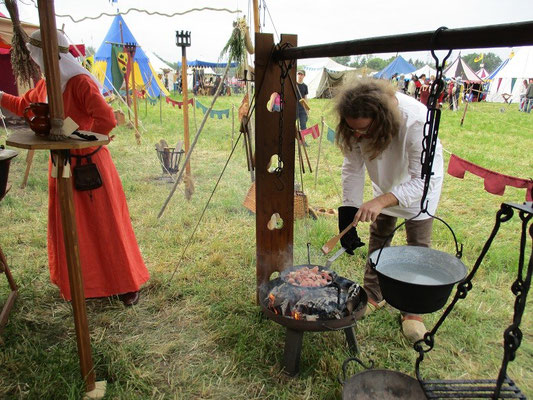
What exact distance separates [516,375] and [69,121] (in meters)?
2.72

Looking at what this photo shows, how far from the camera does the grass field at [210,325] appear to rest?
2105mm

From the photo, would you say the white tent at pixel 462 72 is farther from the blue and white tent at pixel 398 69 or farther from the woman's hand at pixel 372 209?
the woman's hand at pixel 372 209

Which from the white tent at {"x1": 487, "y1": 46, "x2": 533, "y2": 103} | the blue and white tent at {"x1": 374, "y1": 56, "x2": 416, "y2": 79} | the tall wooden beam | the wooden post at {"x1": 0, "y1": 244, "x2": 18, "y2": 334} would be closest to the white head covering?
the wooden post at {"x1": 0, "y1": 244, "x2": 18, "y2": 334}

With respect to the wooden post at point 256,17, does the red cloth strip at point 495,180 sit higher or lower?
lower

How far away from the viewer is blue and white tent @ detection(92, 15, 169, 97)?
10039mm

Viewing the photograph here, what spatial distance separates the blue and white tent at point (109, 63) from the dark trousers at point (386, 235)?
7.50 meters

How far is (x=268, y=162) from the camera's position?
2.42 meters

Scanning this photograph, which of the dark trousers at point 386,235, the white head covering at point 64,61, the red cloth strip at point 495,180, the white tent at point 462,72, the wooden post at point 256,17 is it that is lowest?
the dark trousers at point 386,235

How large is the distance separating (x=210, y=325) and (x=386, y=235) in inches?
54.0

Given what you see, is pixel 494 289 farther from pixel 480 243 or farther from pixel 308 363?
pixel 308 363

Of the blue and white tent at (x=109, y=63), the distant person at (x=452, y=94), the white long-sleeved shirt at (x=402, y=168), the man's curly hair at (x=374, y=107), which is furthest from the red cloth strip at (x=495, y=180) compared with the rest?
the distant person at (x=452, y=94)

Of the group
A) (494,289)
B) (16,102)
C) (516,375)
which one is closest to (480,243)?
(494,289)

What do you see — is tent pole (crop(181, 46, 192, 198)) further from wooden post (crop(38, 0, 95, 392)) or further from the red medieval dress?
wooden post (crop(38, 0, 95, 392))

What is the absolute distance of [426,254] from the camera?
1894 mm
